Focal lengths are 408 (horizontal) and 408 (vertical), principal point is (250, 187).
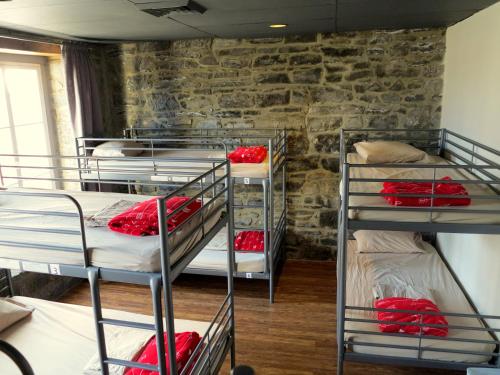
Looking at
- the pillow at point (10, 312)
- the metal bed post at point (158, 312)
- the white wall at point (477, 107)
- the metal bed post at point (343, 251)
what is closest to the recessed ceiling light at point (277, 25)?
the white wall at point (477, 107)

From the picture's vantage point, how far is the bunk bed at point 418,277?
7.68 ft

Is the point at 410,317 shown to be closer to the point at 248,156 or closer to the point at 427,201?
the point at 427,201

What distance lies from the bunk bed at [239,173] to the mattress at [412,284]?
81 centimetres

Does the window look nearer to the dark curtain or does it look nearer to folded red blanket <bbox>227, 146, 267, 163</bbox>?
the dark curtain

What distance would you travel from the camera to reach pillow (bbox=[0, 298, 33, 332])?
2910mm

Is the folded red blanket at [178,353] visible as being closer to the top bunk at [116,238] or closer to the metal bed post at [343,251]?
the top bunk at [116,238]

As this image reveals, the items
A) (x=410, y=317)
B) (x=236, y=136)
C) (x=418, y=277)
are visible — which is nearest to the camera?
Answer: (x=410, y=317)

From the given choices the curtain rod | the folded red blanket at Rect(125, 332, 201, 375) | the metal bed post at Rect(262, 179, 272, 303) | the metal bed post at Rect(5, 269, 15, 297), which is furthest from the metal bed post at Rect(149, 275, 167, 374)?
the curtain rod

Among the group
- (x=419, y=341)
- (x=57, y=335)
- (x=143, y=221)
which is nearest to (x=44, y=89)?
(x=57, y=335)

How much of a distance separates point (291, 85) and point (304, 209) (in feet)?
4.70

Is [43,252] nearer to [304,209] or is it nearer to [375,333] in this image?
[375,333]

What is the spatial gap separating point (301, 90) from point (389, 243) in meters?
1.89

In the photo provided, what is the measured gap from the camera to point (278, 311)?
3807 millimetres

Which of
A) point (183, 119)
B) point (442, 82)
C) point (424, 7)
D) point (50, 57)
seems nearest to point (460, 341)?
point (424, 7)
